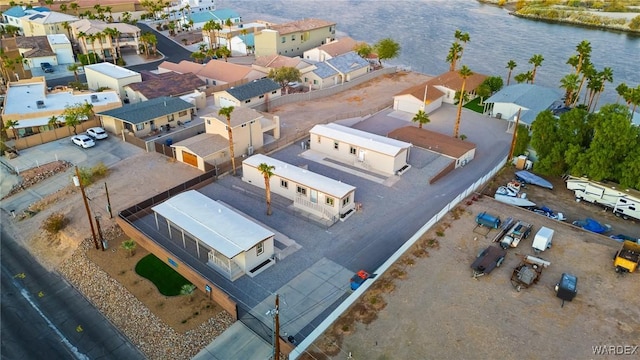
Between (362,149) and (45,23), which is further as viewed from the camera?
(45,23)

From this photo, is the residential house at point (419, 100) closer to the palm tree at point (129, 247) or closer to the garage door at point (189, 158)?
the garage door at point (189, 158)

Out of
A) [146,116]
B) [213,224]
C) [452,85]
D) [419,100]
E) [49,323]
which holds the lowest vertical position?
[49,323]

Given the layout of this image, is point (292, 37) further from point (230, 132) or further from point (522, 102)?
point (230, 132)

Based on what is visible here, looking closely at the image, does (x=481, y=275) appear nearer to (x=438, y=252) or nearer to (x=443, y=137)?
(x=438, y=252)

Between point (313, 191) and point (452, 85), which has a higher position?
point (452, 85)

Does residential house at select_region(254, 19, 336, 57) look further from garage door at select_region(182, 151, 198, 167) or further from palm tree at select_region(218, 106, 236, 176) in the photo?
garage door at select_region(182, 151, 198, 167)

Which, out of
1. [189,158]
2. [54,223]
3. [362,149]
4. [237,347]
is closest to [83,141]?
[189,158]

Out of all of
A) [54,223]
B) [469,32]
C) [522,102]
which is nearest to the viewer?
[54,223]
